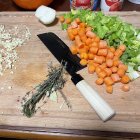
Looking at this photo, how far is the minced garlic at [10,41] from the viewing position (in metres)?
1.08

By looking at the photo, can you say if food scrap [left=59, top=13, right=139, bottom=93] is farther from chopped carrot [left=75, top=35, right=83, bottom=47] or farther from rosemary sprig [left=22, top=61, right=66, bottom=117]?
rosemary sprig [left=22, top=61, right=66, bottom=117]

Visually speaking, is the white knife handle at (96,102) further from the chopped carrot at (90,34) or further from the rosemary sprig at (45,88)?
the chopped carrot at (90,34)

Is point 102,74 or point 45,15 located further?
point 45,15

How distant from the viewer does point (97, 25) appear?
1090mm

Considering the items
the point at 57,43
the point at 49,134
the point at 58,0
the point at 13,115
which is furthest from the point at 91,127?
the point at 58,0

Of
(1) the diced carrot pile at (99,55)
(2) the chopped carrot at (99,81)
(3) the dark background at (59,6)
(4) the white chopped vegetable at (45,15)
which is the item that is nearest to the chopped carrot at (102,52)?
(1) the diced carrot pile at (99,55)

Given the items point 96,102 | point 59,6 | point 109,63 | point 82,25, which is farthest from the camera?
point 59,6

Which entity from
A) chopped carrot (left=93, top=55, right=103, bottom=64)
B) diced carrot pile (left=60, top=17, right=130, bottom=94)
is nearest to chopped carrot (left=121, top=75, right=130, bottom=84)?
diced carrot pile (left=60, top=17, right=130, bottom=94)

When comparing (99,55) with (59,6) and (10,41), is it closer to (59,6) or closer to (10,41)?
(10,41)

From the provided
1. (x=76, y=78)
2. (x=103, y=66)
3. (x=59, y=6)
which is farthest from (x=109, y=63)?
(x=59, y=6)

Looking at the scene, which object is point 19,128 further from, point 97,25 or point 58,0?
point 58,0

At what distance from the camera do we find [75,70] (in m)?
1.01

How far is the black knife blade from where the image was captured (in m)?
1.02

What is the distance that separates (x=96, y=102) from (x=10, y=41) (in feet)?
1.59
